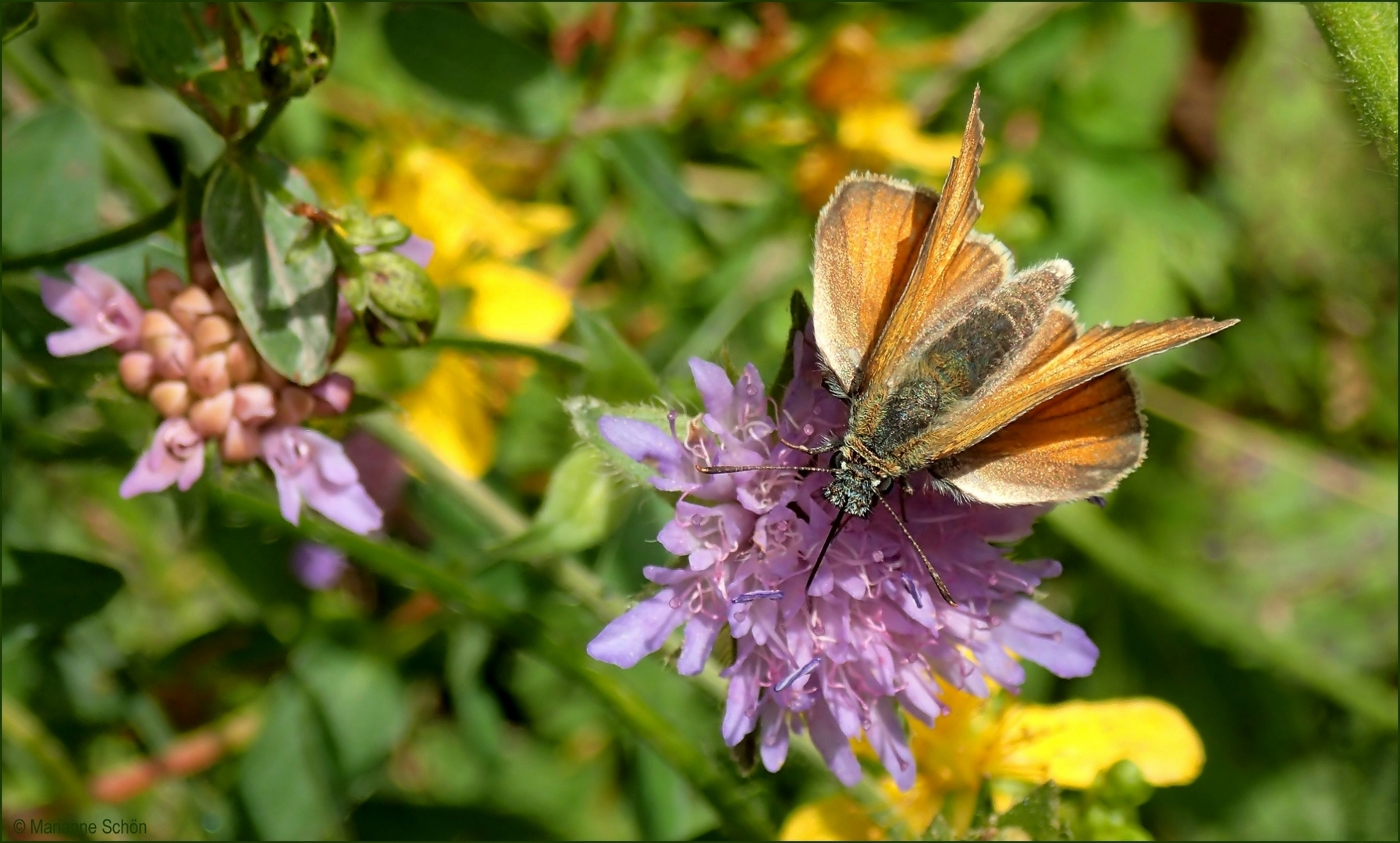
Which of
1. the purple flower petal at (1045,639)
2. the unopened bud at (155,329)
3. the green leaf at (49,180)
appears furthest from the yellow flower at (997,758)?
the green leaf at (49,180)

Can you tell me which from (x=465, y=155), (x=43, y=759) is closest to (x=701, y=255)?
(x=465, y=155)

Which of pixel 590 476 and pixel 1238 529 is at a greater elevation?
pixel 590 476

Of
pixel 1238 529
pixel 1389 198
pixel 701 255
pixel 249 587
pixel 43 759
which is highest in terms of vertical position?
pixel 1389 198

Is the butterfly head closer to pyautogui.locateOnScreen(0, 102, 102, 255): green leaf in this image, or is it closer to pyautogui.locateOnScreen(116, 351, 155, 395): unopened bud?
pyautogui.locateOnScreen(116, 351, 155, 395): unopened bud

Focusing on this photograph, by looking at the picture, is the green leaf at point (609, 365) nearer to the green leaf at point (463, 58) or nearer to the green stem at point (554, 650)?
the green stem at point (554, 650)

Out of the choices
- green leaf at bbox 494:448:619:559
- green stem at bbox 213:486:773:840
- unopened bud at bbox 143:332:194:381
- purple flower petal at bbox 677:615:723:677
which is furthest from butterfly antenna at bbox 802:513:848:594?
unopened bud at bbox 143:332:194:381

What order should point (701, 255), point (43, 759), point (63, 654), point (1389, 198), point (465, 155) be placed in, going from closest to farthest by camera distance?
1. point (43, 759)
2. point (63, 654)
3. point (465, 155)
4. point (701, 255)
5. point (1389, 198)

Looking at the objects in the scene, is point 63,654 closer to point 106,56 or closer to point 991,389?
point 106,56
